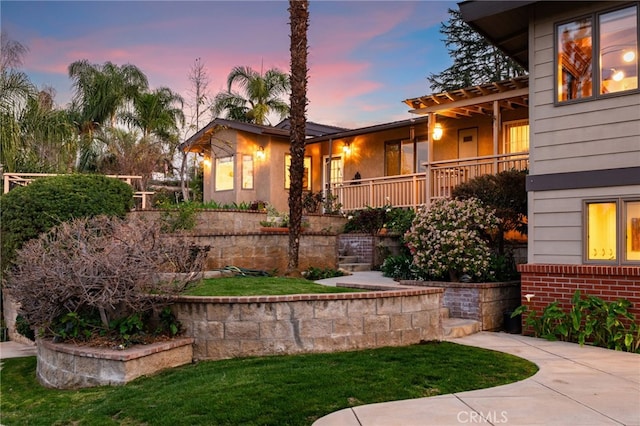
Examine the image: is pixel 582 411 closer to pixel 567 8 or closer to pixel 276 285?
pixel 276 285

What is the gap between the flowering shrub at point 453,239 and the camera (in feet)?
28.7

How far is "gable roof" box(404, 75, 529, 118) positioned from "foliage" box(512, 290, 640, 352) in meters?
5.69

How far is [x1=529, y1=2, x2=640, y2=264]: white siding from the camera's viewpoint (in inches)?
293

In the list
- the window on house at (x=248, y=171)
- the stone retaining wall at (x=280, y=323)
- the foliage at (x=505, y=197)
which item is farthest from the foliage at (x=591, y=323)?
the window on house at (x=248, y=171)

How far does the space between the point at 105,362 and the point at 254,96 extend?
2363cm

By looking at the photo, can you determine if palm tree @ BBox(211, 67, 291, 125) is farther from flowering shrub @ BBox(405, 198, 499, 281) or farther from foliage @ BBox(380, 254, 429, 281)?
flowering shrub @ BBox(405, 198, 499, 281)

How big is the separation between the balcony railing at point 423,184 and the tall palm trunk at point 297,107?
3982 millimetres

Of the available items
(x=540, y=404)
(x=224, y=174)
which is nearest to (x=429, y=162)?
(x=224, y=174)

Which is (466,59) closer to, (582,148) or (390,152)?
(390,152)

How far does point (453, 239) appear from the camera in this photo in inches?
348

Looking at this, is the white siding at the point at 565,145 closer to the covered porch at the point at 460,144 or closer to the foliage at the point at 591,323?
the foliage at the point at 591,323

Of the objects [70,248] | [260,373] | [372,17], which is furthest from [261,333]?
[372,17]

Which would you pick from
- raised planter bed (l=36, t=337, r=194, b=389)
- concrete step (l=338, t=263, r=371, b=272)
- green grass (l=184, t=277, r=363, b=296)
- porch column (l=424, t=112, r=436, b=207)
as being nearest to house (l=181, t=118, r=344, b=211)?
porch column (l=424, t=112, r=436, b=207)

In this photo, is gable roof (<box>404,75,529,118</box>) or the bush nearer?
gable roof (<box>404,75,529,118</box>)
